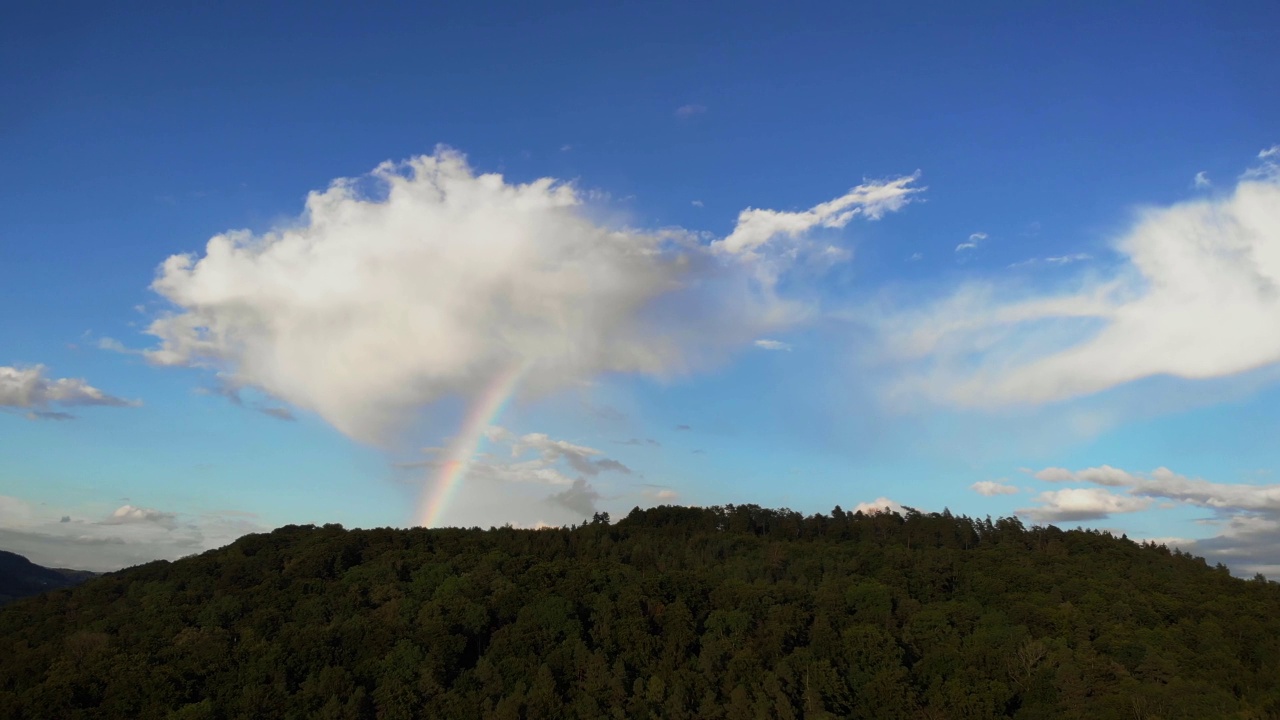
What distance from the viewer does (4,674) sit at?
105000mm

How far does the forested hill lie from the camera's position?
8738cm

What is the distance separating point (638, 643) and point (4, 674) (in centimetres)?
7894

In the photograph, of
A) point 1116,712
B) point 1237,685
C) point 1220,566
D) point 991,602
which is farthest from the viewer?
point 1220,566

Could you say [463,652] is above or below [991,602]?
below

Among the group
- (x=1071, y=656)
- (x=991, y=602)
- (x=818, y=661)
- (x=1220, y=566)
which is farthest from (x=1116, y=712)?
(x=1220, y=566)

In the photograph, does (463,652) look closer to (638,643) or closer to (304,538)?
(638,643)

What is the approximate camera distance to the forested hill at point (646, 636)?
287 ft

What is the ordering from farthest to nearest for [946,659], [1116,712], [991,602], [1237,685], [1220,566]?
[1220,566]
[991,602]
[946,659]
[1237,685]
[1116,712]

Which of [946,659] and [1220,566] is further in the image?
[1220,566]

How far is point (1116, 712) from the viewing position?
7906 centimetres

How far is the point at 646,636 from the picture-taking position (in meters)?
102

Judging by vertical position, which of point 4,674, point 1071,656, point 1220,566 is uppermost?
point 1220,566

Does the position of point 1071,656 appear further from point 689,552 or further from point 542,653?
point 689,552

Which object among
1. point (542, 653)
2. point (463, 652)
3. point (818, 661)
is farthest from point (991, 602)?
point (463, 652)
